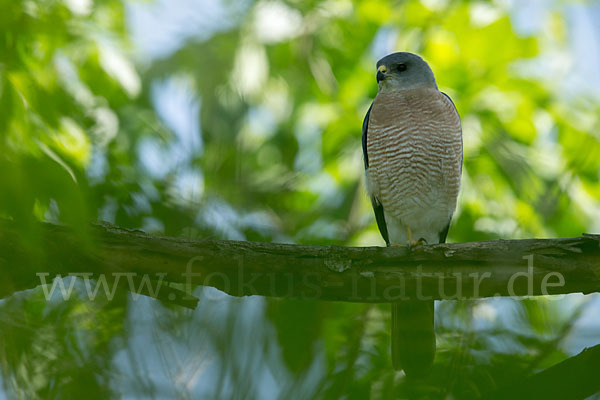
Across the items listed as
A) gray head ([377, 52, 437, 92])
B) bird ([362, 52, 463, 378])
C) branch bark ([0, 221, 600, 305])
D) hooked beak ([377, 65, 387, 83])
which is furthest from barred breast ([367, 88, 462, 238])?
branch bark ([0, 221, 600, 305])

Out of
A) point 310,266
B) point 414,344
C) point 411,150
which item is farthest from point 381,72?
point 414,344

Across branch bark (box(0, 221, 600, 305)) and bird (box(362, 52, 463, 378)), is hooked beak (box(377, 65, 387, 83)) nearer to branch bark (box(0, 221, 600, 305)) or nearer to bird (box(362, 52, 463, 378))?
bird (box(362, 52, 463, 378))

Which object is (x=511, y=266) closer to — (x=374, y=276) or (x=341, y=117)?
(x=374, y=276)

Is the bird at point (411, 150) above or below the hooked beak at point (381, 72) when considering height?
below

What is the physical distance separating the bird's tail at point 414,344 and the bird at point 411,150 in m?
2.65

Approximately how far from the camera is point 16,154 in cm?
68

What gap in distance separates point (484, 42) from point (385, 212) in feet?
5.21

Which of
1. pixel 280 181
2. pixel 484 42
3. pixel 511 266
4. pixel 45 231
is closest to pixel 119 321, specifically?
pixel 45 231

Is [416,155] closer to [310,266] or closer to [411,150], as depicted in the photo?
[411,150]

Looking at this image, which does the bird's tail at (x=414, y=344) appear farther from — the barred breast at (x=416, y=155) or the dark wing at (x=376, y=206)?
the dark wing at (x=376, y=206)

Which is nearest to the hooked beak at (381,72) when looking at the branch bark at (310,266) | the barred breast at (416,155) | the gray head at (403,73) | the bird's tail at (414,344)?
the gray head at (403,73)

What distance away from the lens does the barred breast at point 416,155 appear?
4.26 metres

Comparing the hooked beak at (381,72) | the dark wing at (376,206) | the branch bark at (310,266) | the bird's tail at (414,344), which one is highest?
the hooked beak at (381,72)

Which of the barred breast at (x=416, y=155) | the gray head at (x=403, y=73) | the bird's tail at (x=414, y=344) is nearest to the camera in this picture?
the bird's tail at (x=414, y=344)
